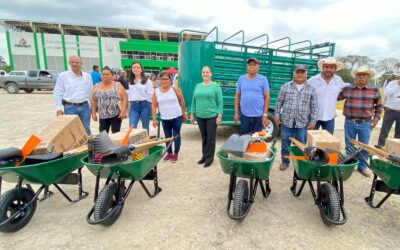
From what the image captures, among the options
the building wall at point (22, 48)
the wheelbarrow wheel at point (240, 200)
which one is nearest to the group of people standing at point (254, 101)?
the wheelbarrow wheel at point (240, 200)

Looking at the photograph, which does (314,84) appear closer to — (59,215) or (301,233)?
(301,233)

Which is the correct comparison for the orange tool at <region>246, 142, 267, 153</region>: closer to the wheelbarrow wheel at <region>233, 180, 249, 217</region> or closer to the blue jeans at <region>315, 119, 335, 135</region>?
the wheelbarrow wheel at <region>233, 180, 249, 217</region>

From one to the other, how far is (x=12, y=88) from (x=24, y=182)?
61.6ft

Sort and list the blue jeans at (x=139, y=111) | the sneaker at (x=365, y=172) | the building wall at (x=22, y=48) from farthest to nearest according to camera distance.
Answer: the building wall at (x=22, y=48) → the blue jeans at (x=139, y=111) → the sneaker at (x=365, y=172)

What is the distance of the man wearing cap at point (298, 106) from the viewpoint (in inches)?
134

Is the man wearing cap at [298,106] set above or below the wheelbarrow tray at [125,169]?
above

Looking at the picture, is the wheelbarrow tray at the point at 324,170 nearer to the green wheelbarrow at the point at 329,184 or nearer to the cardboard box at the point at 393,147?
the green wheelbarrow at the point at 329,184

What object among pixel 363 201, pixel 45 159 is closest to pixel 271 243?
pixel 363 201

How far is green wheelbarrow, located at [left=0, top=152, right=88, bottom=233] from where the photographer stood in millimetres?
2180

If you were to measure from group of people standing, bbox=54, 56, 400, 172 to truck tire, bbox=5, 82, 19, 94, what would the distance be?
17053 millimetres

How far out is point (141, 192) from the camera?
329 cm

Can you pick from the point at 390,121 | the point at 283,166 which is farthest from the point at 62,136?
the point at 390,121

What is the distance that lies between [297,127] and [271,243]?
6.04ft

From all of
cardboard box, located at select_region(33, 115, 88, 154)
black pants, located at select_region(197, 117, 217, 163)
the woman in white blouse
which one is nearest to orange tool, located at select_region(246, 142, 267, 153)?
black pants, located at select_region(197, 117, 217, 163)
